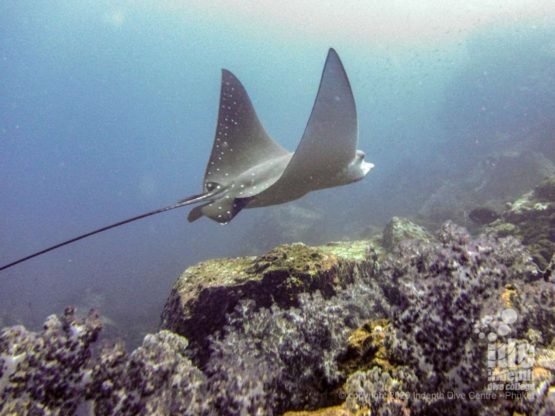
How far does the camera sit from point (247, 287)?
338cm

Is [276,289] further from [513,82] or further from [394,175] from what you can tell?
[513,82]

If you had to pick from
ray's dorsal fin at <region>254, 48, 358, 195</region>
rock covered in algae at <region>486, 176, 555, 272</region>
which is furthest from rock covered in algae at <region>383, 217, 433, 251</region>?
ray's dorsal fin at <region>254, 48, 358, 195</region>

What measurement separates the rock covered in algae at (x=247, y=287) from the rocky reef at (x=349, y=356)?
0.13 m

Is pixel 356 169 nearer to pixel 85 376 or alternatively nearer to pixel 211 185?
pixel 211 185

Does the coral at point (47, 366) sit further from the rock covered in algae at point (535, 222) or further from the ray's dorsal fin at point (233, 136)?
the rock covered in algae at point (535, 222)

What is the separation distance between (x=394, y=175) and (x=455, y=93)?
18435 millimetres

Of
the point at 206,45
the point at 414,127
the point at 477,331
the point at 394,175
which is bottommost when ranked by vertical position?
the point at 414,127

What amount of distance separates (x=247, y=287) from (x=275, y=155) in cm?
332

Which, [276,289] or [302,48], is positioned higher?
[302,48]

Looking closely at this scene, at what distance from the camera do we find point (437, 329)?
207cm

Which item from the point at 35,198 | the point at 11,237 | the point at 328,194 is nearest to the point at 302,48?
the point at 328,194

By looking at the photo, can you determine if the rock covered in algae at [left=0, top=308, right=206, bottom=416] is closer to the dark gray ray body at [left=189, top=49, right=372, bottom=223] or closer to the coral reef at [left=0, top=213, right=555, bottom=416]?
the coral reef at [left=0, top=213, right=555, bottom=416]

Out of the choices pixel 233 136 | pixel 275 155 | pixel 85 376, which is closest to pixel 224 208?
pixel 233 136
